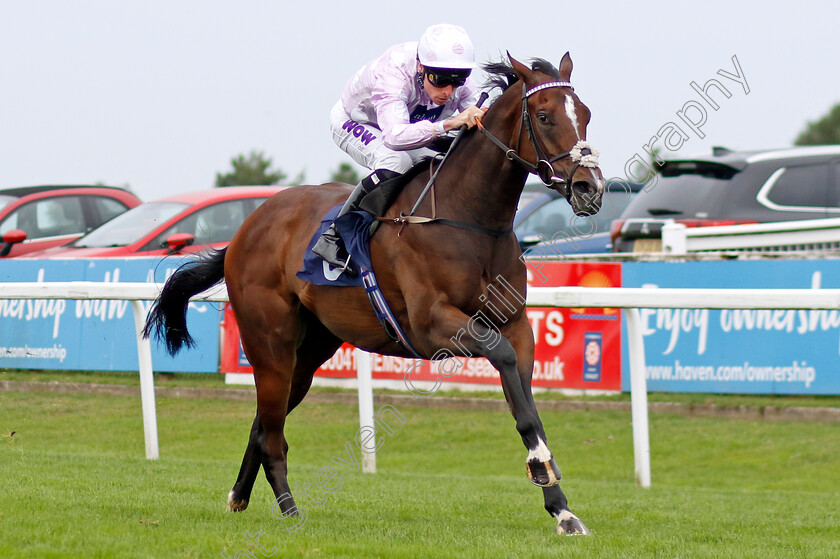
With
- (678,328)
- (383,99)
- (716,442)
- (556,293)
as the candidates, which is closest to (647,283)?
(678,328)

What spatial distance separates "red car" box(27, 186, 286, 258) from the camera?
38.7 ft

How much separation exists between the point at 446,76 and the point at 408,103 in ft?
1.09

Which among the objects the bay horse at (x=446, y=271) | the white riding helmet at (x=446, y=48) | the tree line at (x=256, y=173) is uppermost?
the white riding helmet at (x=446, y=48)

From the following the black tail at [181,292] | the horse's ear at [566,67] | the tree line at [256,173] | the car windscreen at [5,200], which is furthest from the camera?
the tree line at [256,173]

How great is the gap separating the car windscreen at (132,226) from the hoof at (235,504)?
6.58 meters

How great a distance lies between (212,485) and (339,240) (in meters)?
1.77

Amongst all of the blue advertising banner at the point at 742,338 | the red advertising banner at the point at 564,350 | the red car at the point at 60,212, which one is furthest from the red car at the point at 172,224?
the blue advertising banner at the point at 742,338

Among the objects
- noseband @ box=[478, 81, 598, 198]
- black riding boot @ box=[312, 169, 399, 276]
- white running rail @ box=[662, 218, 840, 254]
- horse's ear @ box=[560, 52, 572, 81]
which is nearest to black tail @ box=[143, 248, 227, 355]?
black riding boot @ box=[312, 169, 399, 276]

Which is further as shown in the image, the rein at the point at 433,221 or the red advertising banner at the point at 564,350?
the red advertising banner at the point at 564,350

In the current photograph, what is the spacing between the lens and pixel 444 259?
5.06 meters

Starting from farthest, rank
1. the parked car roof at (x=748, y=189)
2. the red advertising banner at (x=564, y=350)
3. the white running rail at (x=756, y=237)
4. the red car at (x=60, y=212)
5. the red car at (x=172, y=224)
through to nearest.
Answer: the red car at (x=60, y=212) → the red car at (x=172, y=224) → the parked car roof at (x=748, y=189) → the white running rail at (x=756, y=237) → the red advertising banner at (x=564, y=350)

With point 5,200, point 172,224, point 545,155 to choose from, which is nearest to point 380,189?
point 545,155

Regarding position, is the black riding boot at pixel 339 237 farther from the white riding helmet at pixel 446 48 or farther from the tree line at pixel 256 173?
the tree line at pixel 256 173

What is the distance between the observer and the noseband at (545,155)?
459cm
